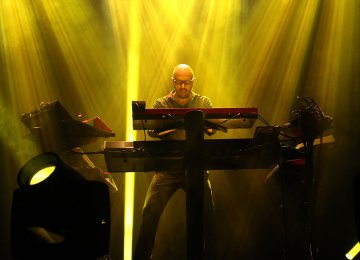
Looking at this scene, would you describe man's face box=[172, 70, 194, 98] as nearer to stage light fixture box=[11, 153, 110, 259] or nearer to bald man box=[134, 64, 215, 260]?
bald man box=[134, 64, 215, 260]

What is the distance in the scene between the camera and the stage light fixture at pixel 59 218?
1682 mm

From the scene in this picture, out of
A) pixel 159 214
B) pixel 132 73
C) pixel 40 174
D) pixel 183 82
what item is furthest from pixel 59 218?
pixel 132 73

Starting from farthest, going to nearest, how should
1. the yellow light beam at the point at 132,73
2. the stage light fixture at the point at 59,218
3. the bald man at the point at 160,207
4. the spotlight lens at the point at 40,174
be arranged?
the yellow light beam at the point at 132,73
the bald man at the point at 160,207
the spotlight lens at the point at 40,174
the stage light fixture at the point at 59,218

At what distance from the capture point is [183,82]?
4000 mm

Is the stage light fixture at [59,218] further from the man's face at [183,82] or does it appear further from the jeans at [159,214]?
the man's face at [183,82]

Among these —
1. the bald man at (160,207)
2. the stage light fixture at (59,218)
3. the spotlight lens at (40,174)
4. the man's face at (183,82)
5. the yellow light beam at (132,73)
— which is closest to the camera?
the stage light fixture at (59,218)

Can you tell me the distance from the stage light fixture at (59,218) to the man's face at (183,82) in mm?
2406

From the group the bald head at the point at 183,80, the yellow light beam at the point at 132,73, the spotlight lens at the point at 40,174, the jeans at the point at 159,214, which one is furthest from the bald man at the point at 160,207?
the yellow light beam at the point at 132,73

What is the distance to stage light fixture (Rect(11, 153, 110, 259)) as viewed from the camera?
1.68 metres

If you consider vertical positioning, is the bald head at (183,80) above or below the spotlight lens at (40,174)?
above

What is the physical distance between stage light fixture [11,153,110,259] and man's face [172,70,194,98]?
2.41m

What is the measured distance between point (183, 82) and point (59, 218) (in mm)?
2547

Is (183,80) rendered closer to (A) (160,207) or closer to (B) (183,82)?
(B) (183,82)

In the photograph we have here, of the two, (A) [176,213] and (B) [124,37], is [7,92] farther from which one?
(A) [176,213]
